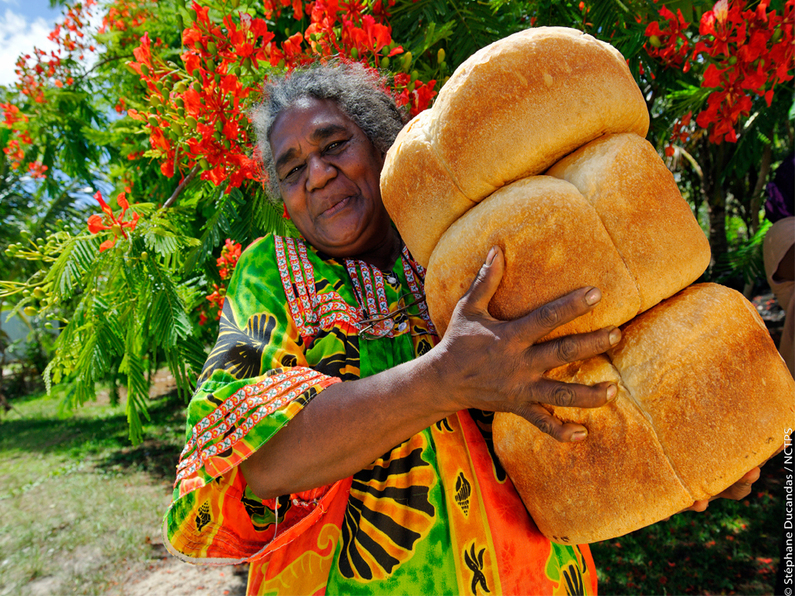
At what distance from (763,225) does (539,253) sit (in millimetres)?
6689

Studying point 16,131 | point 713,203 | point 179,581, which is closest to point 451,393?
point 16,131

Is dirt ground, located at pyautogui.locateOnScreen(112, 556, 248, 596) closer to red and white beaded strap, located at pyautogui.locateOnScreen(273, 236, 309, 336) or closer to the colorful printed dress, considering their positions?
the colorful printed dress

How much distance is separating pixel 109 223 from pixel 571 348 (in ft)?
6.69

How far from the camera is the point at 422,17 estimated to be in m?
2.45

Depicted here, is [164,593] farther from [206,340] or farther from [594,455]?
[594,455]

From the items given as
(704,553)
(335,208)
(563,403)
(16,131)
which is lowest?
(704,553)

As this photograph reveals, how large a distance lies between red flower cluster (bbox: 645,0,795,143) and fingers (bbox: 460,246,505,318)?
1671mm

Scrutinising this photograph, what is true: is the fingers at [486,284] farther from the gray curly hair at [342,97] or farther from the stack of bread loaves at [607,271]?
the gray curly hair at [342,97]

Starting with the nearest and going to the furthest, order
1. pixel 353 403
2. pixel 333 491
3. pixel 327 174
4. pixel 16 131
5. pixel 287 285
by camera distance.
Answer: pixel 353 403 → pixel 333 491 → pixel 287 285 → pixel 327 174 → pixel 16 131

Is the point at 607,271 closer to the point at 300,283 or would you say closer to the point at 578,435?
the point at 578,435

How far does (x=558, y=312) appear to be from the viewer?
1.17m

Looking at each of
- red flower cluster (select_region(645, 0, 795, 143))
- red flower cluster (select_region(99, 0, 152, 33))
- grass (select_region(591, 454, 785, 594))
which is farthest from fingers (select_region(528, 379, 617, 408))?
grass (select_region(591, 454, 785, 594))

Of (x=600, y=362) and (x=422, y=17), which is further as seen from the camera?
(x=422, y=17)

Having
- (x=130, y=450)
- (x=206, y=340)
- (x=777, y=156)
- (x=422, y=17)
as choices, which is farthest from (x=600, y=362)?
(x=130, y=450)
